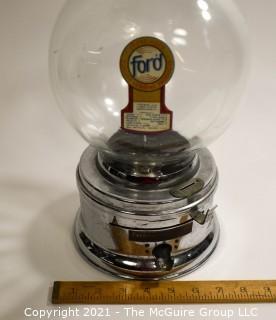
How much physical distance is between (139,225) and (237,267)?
18cm

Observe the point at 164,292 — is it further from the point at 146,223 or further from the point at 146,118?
the point at 146,118

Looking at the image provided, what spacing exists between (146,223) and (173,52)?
24 cm

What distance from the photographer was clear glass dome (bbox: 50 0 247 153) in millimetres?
760

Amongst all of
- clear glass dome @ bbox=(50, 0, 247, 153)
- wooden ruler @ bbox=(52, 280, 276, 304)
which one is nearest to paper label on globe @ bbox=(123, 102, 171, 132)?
clear glass dome @ bbox=(50, 0, 247, 153)

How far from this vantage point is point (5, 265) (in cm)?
83

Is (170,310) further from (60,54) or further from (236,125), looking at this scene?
(236,125)

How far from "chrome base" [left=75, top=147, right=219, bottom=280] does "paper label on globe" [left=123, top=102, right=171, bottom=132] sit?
80 millimetres

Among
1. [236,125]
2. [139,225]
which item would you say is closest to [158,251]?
[139,225]

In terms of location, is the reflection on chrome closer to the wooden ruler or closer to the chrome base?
the chrome base

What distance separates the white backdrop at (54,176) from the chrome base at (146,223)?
0.10 ft

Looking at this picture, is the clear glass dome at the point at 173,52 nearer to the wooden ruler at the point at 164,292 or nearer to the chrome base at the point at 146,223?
the chrome base at the point at 146,223

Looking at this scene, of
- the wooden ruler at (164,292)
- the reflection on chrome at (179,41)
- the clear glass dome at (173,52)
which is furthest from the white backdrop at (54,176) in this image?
the reflection on chrome at (179,41)

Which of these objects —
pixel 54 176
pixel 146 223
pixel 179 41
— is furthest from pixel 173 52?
pixel 54 176

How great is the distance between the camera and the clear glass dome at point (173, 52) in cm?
76
